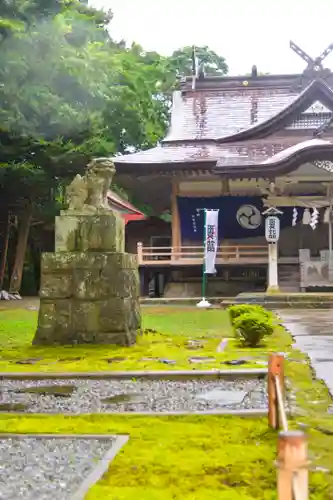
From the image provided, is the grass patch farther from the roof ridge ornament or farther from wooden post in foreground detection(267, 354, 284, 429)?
the roof ridge ornament

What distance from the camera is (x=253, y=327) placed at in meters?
8.13

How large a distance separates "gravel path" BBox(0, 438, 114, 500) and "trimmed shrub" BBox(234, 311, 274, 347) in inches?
177

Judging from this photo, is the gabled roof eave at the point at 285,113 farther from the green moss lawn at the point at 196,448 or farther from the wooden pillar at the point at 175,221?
the green moss lawn at the point at 196,448

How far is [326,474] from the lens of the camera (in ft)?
10.3

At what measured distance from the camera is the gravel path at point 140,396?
4980 millimetres

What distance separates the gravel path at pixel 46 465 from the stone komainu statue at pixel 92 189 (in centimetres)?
489

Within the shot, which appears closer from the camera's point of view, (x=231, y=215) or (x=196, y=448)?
(x=196, y=448)

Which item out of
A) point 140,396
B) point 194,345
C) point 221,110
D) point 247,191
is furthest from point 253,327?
point 221,110

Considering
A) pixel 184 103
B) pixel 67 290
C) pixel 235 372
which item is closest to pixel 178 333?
pixel 67 290

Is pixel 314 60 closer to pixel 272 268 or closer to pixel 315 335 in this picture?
pixel 272 268

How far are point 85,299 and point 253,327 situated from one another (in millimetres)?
2226

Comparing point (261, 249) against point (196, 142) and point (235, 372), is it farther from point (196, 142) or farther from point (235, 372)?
point (235, 372)

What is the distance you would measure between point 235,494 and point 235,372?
3249 mm

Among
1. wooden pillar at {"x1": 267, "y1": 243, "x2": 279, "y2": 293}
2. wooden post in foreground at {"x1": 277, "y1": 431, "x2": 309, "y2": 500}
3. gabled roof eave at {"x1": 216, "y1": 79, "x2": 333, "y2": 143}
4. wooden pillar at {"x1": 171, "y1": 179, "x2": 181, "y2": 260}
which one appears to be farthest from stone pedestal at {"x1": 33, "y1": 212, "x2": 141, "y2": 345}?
gabled roof eave at {"x1": 216, "y1": 79, "x2": 333, "y2": 143}
